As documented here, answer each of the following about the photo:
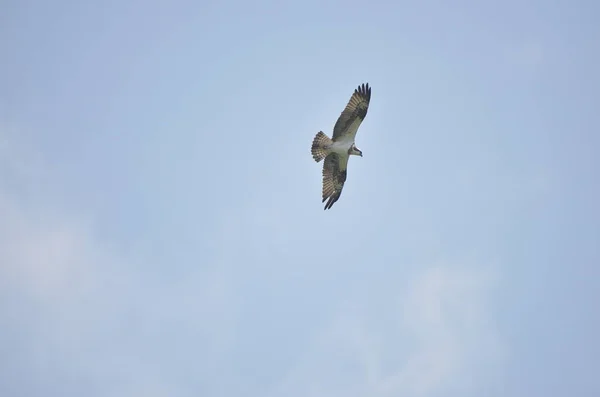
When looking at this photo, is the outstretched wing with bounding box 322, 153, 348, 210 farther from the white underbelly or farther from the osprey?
the white underbelly

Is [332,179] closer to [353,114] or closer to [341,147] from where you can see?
[341,147]

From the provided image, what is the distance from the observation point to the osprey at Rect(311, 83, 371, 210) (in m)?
22.0

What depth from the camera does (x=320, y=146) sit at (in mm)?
23156

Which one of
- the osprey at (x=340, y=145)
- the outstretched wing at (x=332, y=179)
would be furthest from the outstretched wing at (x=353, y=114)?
the outstretched wing at (x=332, y=179)

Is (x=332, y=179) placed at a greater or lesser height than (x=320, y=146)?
lesser

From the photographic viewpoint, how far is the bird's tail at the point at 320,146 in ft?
75.6

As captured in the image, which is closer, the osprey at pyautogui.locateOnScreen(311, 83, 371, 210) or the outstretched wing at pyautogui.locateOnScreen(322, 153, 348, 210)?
the osprey at pyautogui.locateOnScreen(311, 83, 371, 210)

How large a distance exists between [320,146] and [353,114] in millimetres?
1689

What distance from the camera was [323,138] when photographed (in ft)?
75.7

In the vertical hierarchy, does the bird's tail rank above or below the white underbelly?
above

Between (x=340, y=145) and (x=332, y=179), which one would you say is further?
(x=332, y=179)

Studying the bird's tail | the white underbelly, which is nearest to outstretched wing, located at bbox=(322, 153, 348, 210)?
the bird's tail

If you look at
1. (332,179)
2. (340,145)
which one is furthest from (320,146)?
(332,179)

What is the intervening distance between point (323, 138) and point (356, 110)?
1.60 meters
